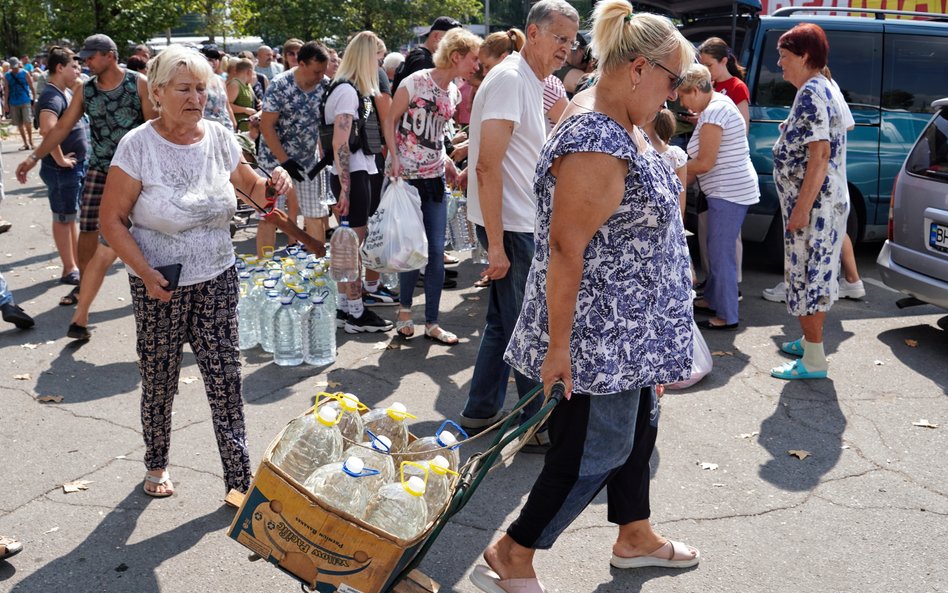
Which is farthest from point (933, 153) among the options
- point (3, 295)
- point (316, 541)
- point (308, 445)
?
point (3, 295)

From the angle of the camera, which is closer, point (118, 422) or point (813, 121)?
point (118, 422)

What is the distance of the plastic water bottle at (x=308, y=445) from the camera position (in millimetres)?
3008

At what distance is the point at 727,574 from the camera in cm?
362

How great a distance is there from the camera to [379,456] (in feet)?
9.91

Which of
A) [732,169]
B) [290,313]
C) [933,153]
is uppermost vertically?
[933,153]

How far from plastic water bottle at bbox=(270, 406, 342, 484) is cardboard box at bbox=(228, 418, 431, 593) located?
20 centimetres

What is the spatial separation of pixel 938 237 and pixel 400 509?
497cm

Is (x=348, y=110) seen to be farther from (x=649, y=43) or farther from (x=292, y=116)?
(x=649, y=43)

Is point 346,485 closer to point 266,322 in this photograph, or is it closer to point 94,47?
point 266,322

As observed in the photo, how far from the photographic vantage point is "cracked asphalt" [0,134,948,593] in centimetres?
361

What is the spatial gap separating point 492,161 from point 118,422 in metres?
2.59

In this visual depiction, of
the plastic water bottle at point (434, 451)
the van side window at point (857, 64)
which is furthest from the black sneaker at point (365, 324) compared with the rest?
the van side window at point (857, 64)

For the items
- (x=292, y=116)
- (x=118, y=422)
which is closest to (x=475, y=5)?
(x=292, y=116)

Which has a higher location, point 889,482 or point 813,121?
point 813,121
